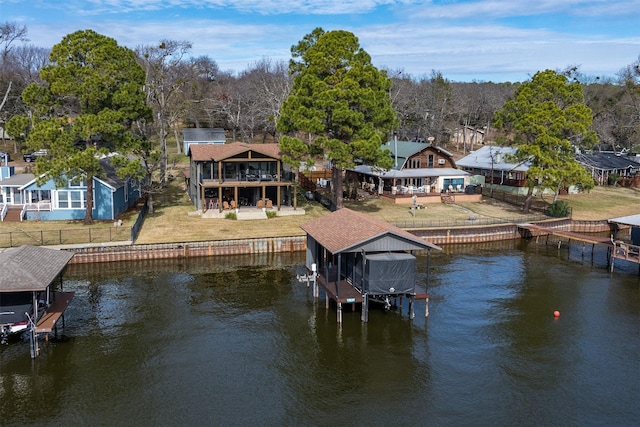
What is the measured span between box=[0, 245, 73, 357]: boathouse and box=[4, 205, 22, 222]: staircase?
65.2 ft

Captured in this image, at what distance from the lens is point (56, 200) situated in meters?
45.0

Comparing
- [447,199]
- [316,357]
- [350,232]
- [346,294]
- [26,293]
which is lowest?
[316,357]

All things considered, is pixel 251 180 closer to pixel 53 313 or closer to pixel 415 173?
pixel 415 173

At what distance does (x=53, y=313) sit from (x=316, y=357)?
1222 cm

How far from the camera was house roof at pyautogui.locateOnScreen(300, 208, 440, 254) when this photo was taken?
92.9 feet

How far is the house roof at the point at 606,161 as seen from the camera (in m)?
73.4

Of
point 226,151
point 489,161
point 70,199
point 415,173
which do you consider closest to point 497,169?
point 489,161

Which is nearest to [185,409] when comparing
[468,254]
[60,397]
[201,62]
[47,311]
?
[60,397]

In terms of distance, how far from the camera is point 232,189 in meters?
52.6

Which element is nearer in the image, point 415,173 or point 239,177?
point 239,177

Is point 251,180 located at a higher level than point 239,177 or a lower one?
lower

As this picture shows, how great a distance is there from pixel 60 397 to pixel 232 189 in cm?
3234

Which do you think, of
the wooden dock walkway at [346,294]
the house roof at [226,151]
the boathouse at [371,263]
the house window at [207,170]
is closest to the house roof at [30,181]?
the house roof at [226,151]

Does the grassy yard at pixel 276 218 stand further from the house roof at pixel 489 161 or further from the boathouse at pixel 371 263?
the boathouse at pixel 371 263
